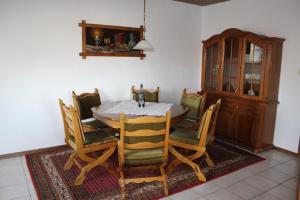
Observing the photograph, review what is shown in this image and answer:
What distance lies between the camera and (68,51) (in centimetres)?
372

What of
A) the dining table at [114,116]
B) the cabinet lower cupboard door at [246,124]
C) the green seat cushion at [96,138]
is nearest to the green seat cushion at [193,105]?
the dining table at [114,116]

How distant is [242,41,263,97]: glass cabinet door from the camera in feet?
12.4

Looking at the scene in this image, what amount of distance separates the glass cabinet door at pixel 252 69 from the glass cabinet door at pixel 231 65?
0.51 feet

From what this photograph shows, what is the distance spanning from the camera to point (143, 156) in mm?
2482

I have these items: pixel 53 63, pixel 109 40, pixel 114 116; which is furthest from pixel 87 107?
pixel 109 40

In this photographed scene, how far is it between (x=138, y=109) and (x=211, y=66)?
2009 millimetres

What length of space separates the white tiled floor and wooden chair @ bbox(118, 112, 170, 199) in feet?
1.46

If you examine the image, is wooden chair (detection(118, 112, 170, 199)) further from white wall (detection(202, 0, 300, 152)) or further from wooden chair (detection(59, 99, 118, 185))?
white wall (detection(202, 0, 300, 152))

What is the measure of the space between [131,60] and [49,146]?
1.92 meters

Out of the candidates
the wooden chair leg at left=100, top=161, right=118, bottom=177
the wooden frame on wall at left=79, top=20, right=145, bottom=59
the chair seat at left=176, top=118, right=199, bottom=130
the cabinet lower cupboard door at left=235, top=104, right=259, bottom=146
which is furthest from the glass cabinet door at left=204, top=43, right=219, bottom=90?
the wooden chair leg at left=100, top=161, right=118, bottom=177

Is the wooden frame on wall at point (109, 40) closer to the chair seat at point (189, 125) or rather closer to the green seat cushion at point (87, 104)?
the green seat cushion at point (87, 104)

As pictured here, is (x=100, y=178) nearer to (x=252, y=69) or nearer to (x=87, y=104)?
(x=87, y=104)

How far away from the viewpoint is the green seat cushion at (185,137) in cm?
293

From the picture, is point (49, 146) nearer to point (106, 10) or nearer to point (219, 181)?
point (106, 10)
